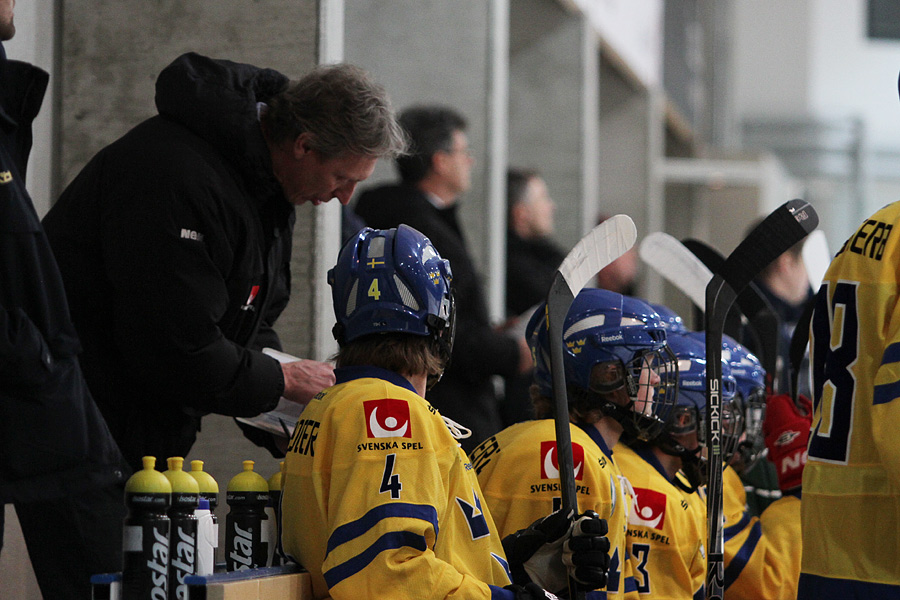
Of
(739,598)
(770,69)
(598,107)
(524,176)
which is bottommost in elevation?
(739,598)

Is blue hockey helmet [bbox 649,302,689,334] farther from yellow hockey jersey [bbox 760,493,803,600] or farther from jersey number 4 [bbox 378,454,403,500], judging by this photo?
jersey number 4 [bbox 378,454,403,500]

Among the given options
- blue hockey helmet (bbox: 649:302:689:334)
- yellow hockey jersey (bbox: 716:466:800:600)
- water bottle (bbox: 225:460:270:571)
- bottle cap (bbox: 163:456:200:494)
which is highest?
blue hockey helmet (bbox: 649:302:689:334)

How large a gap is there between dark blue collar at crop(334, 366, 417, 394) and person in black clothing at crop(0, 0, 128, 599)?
19.4 inches

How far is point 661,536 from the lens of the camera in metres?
3.23

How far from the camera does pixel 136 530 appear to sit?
2.26m

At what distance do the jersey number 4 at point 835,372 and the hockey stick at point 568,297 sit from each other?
1.69ft

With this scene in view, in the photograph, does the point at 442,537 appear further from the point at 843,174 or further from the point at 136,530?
the point at 843,174

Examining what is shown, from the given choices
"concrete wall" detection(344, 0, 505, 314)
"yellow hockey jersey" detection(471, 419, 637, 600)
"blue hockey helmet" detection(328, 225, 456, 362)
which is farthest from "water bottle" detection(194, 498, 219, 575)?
"concrete wall" detection(344, 0, 505, 314)

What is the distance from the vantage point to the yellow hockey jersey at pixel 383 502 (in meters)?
2.27

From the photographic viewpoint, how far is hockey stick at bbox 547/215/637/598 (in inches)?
106

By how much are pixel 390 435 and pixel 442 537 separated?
0.23 m

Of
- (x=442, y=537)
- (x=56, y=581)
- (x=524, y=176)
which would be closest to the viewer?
(x=442, y=537)

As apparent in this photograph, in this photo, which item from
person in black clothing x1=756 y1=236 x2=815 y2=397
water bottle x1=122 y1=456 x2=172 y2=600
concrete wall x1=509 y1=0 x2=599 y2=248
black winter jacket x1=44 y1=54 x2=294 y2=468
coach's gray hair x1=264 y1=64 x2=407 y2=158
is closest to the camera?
water bottle x1=122 y1=456 x2=172 y2=600

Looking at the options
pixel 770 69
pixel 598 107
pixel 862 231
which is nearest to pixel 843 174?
pixel 770 69
